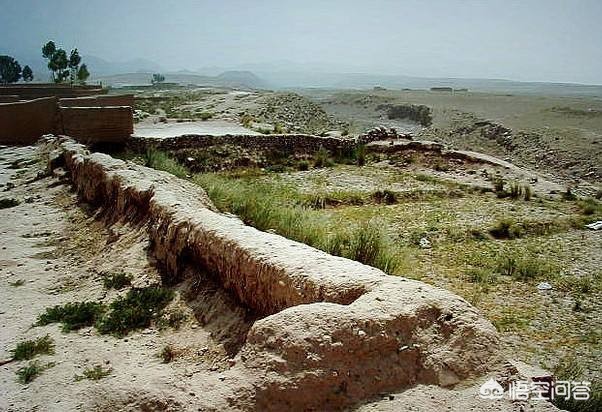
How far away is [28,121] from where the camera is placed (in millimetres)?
18875

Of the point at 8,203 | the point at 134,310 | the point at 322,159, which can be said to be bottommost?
the point at 322,159

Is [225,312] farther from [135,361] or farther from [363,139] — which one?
[363,139]

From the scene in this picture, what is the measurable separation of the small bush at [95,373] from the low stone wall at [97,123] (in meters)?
14.6

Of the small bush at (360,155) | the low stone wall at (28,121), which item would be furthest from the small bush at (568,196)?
the low stone wall at (28,121)

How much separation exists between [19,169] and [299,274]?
40.1ft

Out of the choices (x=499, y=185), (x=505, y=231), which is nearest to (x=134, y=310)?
(x=505, y=231)

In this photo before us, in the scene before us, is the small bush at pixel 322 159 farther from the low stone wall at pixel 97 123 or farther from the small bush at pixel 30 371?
the small bush at pixel 30 371

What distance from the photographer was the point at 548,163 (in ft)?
94.4

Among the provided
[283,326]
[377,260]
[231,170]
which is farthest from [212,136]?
[283,326]

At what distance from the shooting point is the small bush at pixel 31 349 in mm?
5512

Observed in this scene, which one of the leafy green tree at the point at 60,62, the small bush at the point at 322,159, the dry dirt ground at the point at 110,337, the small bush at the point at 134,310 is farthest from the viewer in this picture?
the leafy green tree at the point at 60,62

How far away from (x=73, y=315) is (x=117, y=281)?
35.5 inches

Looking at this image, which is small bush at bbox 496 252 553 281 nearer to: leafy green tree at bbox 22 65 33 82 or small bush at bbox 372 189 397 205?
small bush at bbox 372 189 397 205

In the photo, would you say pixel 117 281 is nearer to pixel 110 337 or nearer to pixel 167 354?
pixel 110 337
